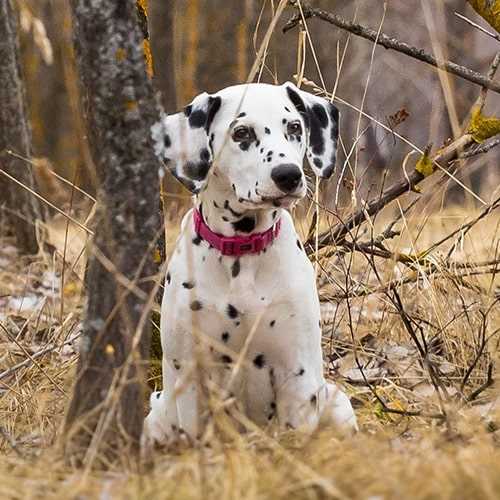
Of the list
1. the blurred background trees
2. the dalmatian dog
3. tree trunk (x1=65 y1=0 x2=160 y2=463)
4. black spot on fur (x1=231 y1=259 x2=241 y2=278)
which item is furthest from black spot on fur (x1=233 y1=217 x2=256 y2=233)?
the blurred background trees

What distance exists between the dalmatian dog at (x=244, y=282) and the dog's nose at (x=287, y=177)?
13 cm

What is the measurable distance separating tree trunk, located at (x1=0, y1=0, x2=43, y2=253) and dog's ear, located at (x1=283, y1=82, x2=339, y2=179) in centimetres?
350

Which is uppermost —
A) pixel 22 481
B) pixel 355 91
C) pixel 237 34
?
pixel 22 481

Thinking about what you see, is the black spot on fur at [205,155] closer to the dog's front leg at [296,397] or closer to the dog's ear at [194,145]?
the dog's ear at [194,145]

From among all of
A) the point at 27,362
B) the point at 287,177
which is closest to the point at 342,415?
the point at 287,177

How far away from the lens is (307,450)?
9.56ft

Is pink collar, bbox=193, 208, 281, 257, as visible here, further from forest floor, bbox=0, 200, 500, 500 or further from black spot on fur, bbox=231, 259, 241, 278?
forest floor, bbox=0, 200, 500, 500

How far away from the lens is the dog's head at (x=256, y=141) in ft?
11.7

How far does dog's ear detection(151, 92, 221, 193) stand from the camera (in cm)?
382

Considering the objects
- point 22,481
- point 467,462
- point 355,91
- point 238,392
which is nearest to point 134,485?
point 22,481

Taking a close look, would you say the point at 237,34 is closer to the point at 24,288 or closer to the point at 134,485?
the point at 24,288

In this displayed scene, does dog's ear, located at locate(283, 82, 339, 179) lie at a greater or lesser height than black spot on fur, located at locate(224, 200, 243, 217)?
greater

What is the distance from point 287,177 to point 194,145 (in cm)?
49

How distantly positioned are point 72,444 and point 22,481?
0.19 metres
